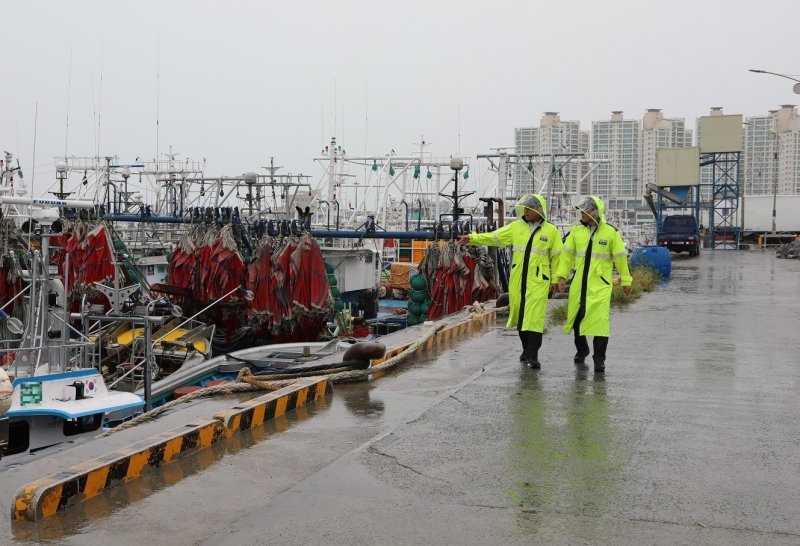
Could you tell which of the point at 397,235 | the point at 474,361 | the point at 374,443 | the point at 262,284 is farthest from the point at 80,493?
the point at 397,235

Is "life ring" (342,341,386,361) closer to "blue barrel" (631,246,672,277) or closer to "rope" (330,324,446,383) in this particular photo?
"rope" (330,324,446,383)

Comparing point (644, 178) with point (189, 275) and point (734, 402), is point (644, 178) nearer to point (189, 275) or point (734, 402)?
point (189, 275)

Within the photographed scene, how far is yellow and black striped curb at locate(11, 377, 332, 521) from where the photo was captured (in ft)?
15.0

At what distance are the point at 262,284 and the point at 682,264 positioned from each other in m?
17.2

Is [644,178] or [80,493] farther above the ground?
[644,178]

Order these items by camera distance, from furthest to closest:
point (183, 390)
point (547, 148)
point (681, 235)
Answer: point (547, 148) → point (681, 235) → point (183, 390)

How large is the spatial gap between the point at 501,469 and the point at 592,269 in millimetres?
3735

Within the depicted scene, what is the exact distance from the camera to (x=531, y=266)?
8758 millimetres

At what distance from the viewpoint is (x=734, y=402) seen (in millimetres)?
7406

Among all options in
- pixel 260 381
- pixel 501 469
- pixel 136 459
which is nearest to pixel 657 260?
pixel 260 381

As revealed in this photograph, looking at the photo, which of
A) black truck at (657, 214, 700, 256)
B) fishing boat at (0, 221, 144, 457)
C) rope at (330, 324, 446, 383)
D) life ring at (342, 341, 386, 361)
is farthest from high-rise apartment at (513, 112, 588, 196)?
life ring at (342, 341, 386, 361)

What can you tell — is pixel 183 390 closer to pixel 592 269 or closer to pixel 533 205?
pixel 533 205

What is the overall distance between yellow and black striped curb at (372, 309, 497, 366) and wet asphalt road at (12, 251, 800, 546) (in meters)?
0.50

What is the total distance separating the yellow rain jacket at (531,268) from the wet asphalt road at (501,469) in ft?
1.76
